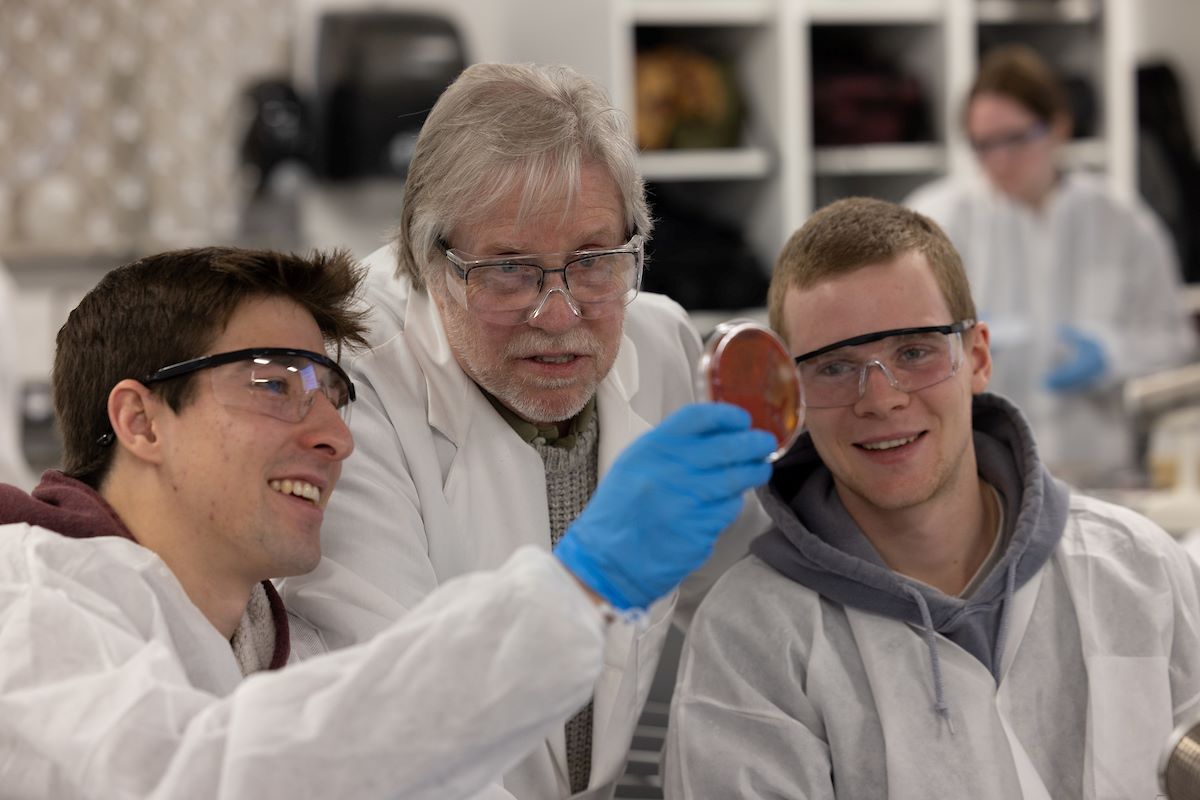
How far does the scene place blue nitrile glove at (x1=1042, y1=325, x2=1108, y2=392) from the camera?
3.65 metres

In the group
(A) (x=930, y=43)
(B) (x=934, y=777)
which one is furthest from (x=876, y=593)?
(A) (x=930, y=43)

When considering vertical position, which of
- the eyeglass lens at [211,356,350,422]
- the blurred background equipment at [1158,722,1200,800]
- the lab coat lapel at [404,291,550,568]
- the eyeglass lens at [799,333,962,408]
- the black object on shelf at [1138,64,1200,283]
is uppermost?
the black object on shelf at [1138,64,1200,283]

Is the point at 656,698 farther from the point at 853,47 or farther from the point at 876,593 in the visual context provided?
the point at 853,47

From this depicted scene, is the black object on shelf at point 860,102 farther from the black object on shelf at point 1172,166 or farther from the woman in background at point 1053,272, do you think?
the black object on shelf at point 1172,166

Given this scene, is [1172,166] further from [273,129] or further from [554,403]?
[554,403]

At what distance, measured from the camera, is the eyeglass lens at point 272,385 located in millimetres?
1347

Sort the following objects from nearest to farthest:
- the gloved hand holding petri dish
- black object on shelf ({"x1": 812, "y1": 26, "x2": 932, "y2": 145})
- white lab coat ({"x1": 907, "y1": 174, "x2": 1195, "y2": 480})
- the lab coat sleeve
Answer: the gloved hand holding petri dish < the lab coat sleeve < white lab coat ({"x1": 907, "y1": 174, "x2": 1195, "y2": 480}) < black object on shelf ({"x1": 812, "y1": 26, "x2": 932, "y2": 145})

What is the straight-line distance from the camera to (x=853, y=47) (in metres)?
4.35

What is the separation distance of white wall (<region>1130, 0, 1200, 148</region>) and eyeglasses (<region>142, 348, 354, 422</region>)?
4.20m


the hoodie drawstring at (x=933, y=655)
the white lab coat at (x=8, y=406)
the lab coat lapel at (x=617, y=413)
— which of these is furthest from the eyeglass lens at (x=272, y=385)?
the white lab coat at (x=8, y=406)

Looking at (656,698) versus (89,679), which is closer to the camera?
(89,679)

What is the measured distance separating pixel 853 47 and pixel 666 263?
3.31 ft

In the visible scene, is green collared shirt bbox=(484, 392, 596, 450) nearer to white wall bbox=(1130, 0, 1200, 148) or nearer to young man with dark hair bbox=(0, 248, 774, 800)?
young man with dark hair bbox=(0, 248, 774, 800)

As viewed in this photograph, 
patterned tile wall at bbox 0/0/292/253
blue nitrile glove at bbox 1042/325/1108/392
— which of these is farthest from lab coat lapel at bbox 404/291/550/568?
patterned tile wall at bbox 0/0/292/253
